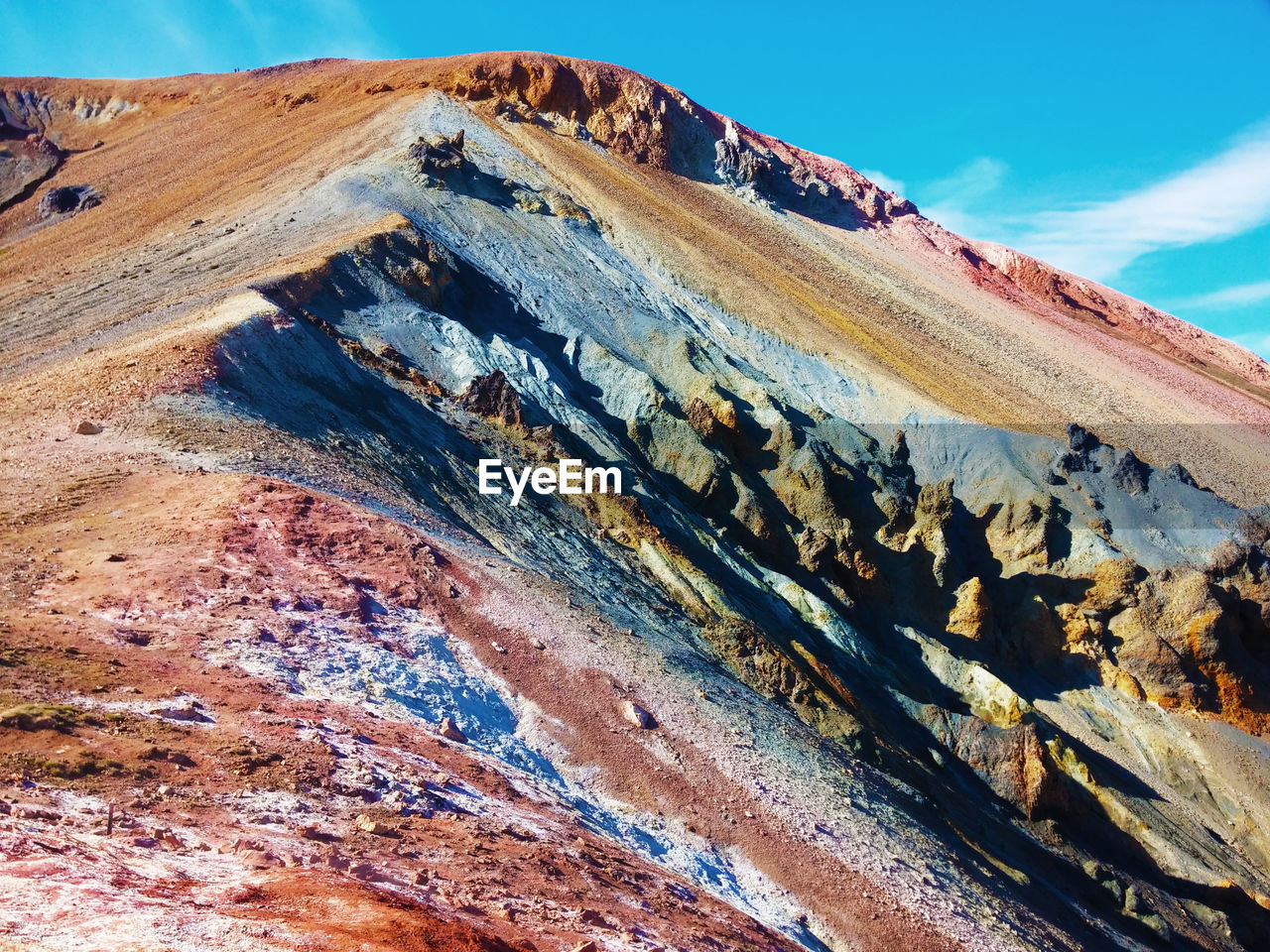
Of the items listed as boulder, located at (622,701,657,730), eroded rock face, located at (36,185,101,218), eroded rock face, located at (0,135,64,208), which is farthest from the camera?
eroded rock face, located at (0,135,64,208)

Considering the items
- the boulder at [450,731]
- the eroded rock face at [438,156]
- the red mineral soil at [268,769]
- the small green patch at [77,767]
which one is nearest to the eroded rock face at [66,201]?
the eroded rock face at [438,156]

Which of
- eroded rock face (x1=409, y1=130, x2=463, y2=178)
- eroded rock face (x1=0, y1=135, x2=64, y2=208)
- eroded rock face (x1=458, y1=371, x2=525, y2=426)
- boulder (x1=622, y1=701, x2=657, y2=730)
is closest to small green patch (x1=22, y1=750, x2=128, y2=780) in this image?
boulder (x1=622, y1=701, x2=657, y2=730)

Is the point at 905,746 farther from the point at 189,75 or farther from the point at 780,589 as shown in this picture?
the point at 189,75

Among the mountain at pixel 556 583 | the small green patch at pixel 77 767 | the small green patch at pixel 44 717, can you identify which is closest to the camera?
the small green patch at pixel 77 767

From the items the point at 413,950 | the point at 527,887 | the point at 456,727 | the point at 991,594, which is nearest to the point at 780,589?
the point at 991,594

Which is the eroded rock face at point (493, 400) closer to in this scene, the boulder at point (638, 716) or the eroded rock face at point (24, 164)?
the boulder at point (638, 716)

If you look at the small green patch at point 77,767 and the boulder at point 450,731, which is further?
the boulder at point 450,731

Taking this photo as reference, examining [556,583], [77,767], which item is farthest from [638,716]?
[77,767]

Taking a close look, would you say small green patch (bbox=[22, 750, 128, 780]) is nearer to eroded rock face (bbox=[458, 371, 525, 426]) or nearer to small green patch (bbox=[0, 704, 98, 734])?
small green patch (bbox=[0, 704, 98, 734])
